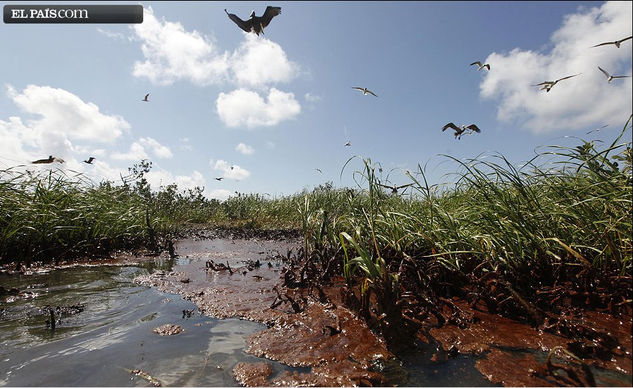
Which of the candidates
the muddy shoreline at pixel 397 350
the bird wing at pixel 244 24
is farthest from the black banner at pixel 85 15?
the muddy shoreline at pixel 397 350

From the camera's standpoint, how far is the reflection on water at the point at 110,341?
1.87m

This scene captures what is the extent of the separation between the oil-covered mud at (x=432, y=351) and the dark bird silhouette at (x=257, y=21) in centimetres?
346

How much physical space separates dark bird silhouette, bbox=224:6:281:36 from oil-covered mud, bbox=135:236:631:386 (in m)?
3.46

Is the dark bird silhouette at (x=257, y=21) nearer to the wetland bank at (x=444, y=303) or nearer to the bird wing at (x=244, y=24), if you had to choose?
the bird wing at (x=244, y=24)

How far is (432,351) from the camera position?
2016 mm

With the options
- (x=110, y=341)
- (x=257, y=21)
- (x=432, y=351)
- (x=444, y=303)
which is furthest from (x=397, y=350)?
(x=257, y=21)

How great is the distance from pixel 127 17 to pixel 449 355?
5.71 metres

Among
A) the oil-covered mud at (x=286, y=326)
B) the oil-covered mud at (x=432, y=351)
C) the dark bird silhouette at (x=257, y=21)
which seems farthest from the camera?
the dark bird silhouette at (x=257, y=21)

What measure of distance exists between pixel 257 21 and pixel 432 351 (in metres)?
4.20

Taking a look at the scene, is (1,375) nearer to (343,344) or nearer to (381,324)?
(343,344)

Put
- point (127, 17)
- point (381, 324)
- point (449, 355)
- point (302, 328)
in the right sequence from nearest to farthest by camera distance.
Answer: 1. point (449, 355)
2. point (381, 324)
3. point (302, 328)
4. point (127, 17)

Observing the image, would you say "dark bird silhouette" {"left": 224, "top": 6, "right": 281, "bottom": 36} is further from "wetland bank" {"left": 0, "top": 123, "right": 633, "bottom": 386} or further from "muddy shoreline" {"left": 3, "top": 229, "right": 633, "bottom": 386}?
"muddy shoreline" {"left": 3, "top": 229, "right": 633, "bottom": 386}

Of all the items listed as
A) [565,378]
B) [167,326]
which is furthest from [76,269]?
[565,378]

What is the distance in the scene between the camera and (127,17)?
14.7 feet
